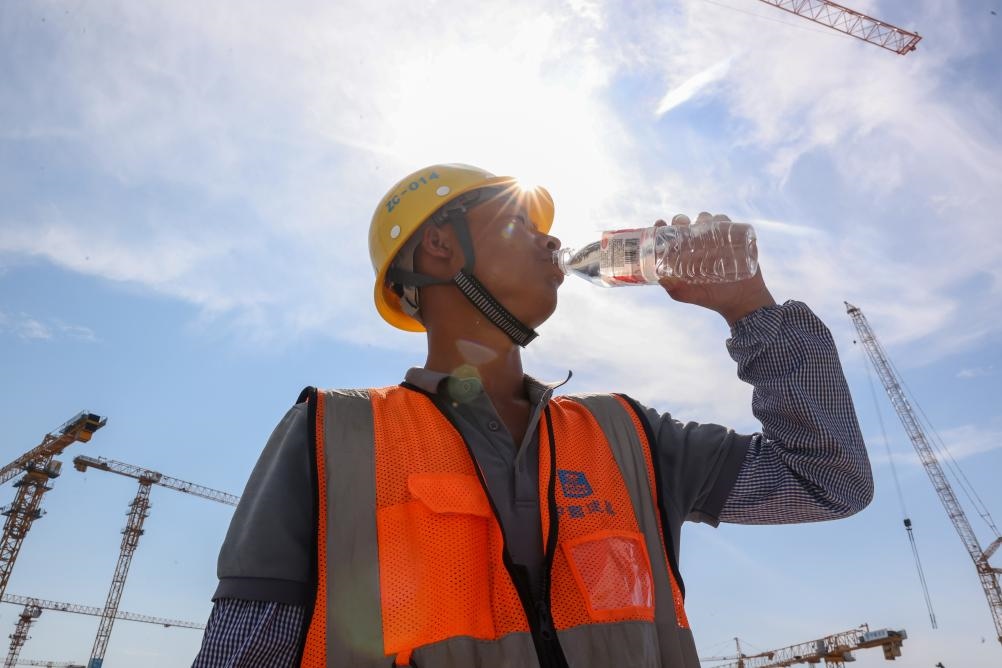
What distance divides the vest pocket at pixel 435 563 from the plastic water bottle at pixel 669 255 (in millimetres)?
1636

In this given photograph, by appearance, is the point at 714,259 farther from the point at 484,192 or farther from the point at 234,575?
the point at 234,575

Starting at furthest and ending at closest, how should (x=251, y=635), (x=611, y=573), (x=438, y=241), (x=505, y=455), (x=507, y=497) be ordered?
1. (x=438, y=241)
2. (x=505, y=455)
3. (x=507, y=497)
4. (x=611, y=573)
5. (x=251, y=635)

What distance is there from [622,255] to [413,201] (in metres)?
1.39

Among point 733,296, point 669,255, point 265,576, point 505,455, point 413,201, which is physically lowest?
point 265,576

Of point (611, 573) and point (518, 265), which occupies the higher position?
point (518, 265)

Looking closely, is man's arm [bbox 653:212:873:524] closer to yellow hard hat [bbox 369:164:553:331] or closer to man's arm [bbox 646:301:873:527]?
man's arm [bbox 646:301:873:527]

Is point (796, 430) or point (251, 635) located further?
point (796, 430)

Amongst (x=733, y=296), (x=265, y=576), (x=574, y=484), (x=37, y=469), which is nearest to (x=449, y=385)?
(x=574, y=484)

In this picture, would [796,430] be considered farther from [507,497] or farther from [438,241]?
[438,241]

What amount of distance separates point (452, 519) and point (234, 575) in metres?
0.79

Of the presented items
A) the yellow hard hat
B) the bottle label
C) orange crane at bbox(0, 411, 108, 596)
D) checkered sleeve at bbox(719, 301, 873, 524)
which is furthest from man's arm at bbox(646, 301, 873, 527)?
orange crane at bbox(0, 411, 108, 596)

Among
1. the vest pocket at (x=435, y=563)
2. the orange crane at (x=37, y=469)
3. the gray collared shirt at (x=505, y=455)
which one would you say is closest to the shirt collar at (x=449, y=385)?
the gray collared shirt at (x=505, y=455)

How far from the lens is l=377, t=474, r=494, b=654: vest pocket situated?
97.4 inches

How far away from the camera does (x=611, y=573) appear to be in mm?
2764
